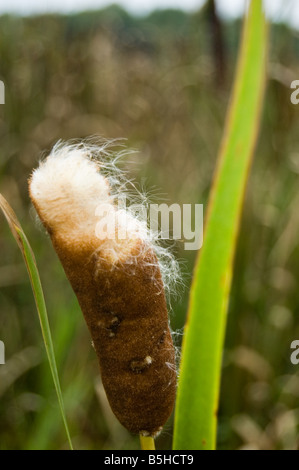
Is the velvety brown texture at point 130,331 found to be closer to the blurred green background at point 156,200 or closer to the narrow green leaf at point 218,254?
the narrow green leaf at point 218,254

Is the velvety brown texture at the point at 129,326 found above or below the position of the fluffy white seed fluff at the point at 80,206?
below

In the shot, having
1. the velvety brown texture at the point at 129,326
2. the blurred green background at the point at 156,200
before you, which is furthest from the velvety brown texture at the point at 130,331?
the blurred green background at the point at 156,200

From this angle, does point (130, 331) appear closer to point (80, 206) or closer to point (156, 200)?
point (80, 206)

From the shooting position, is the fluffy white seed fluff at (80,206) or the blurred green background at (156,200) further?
the blurred green background at (156,200)

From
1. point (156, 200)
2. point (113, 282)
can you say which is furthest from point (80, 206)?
point (156, 200)

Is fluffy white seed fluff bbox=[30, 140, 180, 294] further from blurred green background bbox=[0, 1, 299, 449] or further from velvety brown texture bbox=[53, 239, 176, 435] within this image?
blurred green background bbox=[0, 1, 299, 449]

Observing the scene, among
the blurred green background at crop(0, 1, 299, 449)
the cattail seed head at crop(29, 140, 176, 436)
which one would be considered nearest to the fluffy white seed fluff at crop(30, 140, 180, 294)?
the cattail seed head at crop(29, 140, 176, 436)
